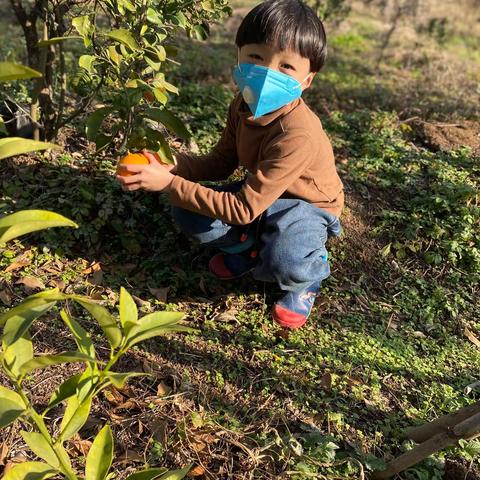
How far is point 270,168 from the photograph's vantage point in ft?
6.97

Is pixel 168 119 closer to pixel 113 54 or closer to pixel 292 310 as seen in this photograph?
pixel 113 54

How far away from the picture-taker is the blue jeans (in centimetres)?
230

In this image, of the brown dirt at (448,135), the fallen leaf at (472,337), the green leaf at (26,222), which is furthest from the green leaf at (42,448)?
the brown dirt at (448,135)

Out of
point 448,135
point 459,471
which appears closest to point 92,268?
point 459,471

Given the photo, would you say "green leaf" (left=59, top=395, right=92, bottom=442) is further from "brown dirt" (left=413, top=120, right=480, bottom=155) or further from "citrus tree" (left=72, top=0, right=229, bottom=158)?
"brown dirt" (left=413, top=120, right=480, bottom=155)

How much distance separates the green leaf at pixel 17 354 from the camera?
120 centimetres

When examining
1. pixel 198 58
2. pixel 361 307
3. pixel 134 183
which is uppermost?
pixel 134 183

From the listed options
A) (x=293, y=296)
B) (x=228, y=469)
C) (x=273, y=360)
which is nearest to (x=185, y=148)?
(x=293, y=296)

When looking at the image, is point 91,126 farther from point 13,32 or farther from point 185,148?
point 13,32

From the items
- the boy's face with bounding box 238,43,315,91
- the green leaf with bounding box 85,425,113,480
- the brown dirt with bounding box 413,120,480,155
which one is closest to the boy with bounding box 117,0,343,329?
the boy's face with bounding box 238,43,315,91

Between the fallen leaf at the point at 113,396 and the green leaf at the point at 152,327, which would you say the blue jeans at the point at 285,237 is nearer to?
the fallen leaf at the point at 113,396

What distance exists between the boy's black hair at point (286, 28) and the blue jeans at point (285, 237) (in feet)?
2.13

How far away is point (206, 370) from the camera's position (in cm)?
213

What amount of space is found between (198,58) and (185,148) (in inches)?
75.7
